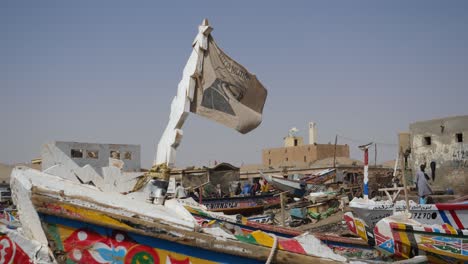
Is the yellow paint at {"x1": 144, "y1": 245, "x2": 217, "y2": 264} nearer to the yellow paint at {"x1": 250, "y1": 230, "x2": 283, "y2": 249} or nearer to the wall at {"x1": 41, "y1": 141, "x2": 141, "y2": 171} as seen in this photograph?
the yellow paint at {"x1": 250, "y1": 230, "x2": 283, "y2": 249}

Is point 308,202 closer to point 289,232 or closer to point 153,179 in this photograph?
point 289,232

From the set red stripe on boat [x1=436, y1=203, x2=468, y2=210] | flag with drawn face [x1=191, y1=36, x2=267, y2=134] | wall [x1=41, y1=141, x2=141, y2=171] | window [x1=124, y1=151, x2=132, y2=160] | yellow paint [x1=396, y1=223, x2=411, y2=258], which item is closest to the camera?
flag with drawn face [x1=191, y1=36, x2=267, y2=134]

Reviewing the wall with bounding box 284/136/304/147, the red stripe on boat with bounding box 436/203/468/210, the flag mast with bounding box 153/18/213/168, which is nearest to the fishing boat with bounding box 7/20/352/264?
the flag mast with bounding box 153/18/213/168

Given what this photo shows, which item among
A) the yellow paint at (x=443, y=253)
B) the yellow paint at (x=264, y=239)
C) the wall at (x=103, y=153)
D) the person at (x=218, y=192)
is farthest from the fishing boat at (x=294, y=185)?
the yellow paint at (x=264, y=239)

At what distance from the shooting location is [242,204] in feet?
62.4

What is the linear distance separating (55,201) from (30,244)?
1.40 ft

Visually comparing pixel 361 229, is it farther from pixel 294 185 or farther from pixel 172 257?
pixel 294 185

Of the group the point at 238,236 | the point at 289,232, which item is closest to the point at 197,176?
the point at 289,232

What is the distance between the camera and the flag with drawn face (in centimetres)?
564

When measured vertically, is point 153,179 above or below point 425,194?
above

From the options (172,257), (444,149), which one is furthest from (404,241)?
(444,149)

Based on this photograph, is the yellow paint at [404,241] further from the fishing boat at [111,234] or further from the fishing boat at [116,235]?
the fishing boat at [111,234]

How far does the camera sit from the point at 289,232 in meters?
8.77

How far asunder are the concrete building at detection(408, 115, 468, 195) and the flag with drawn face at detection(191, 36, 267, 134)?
804 inches
